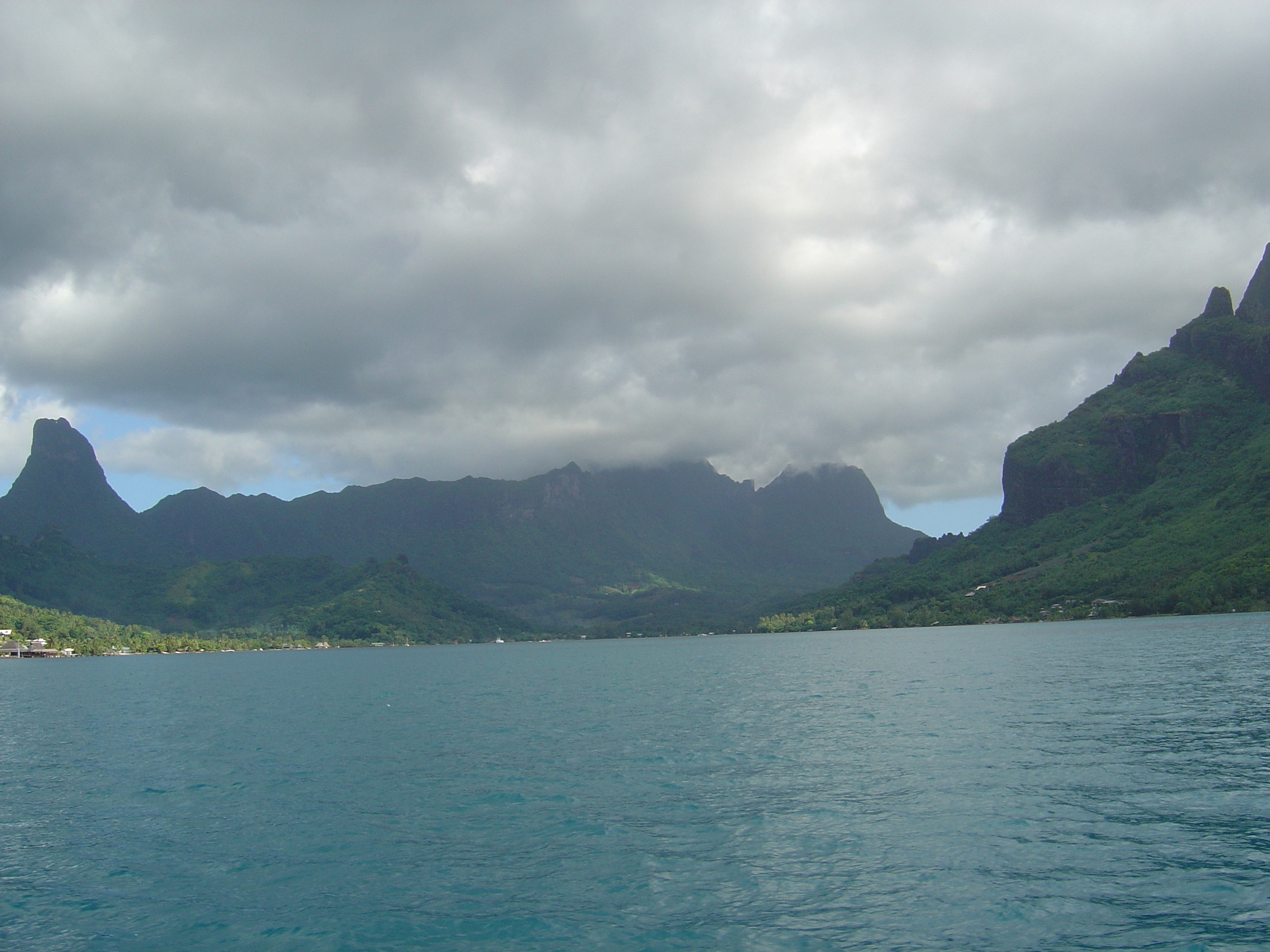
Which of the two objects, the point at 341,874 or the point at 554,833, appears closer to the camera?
the point at 341,874

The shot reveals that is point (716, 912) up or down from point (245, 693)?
up

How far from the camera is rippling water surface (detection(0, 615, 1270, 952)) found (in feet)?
69.7

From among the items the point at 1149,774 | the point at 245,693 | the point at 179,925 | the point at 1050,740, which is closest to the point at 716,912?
the point at 179,925

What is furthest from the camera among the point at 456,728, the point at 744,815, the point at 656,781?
the point at 456,728

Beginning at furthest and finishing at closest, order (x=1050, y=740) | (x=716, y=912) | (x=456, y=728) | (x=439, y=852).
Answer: (x=456, y=728), (x=1050, y=740), (x=439, y=852), (x=716, y=912)

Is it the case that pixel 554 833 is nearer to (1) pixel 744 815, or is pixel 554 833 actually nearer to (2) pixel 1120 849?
(1) pixel 744 815

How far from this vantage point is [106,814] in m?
35.8

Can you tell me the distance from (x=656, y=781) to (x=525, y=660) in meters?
163

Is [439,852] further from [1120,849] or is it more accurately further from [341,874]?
[1120,849]

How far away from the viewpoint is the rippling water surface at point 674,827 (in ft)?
69.7

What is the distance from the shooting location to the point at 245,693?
104m

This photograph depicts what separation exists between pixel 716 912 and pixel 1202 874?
1389cm

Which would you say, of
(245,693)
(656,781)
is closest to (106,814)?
(656,781)

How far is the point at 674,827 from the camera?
3025 centimetres
